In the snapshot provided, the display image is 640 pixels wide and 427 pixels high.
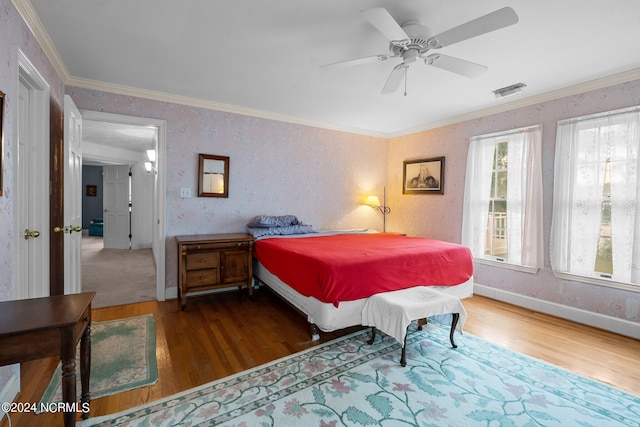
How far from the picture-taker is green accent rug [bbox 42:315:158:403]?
6.11 feet

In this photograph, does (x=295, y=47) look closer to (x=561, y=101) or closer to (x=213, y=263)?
(x=213, y=263)

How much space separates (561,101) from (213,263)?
13.6ft

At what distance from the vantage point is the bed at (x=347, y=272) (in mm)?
2332

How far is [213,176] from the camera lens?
12.4 feet

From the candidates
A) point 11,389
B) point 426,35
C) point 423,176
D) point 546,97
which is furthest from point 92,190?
point 546,97

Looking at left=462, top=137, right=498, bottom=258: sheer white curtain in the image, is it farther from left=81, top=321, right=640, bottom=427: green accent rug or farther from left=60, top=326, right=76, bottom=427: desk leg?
left=60, top=326, right=76, bottom=427: desk leg

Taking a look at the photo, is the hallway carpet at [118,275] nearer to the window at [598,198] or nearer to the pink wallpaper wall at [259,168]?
the pink wallpaper wall at [259,168]

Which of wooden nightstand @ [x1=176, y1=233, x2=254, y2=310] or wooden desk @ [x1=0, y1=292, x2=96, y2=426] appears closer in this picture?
wooden desk @ [x1=0, y1=292, x2=96, y2=426]

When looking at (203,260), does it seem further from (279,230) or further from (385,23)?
(385,23)

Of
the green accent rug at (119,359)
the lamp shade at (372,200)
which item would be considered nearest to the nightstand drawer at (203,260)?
the green accent rug at (119,359)

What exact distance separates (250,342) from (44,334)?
5.03 ft

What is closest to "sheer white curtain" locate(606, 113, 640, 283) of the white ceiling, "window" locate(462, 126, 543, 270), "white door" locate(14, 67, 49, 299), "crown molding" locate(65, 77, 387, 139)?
the white ceiling

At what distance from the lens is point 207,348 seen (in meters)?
2.38

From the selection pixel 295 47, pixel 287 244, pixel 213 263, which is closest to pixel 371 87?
pixel 295 47
